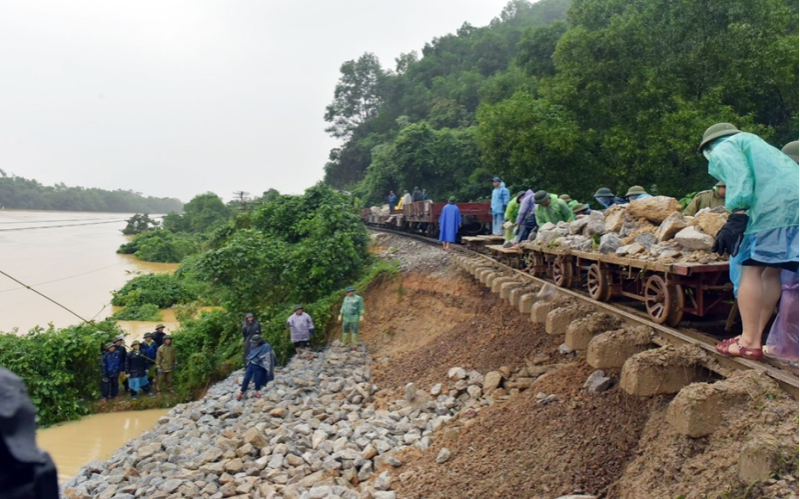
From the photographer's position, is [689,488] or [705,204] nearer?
[689,488]

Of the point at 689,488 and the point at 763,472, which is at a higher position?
the point at 763,472

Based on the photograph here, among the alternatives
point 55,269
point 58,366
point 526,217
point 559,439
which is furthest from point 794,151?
point 55,269

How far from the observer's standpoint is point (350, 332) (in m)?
11.8

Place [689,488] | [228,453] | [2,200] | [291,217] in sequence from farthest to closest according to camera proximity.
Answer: [2,200] → [291,217] → [228,453] → [689,488]

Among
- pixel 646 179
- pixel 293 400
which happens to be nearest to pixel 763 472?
pixel 293 400

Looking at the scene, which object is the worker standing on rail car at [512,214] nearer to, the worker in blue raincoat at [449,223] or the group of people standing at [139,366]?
the worker in blue raincoat at [449,223]

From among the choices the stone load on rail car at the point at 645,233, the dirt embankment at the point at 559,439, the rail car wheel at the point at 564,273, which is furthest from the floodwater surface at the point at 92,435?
the stone load on rail car at the point at 645,233

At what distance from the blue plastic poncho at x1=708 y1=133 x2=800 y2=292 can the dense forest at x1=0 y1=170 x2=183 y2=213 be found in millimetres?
81724

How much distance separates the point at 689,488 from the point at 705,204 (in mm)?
4618

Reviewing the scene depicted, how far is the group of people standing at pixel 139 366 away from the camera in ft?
43.8

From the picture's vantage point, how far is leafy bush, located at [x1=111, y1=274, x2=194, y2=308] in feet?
81.1

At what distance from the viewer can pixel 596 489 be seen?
3836 mm

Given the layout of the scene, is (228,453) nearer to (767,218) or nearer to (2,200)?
(767,218)

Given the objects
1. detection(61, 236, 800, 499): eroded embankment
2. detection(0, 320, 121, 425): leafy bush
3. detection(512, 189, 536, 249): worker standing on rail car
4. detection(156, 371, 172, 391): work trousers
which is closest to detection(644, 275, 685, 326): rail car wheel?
detection(61, 236, 800, 499): eroded embankment
